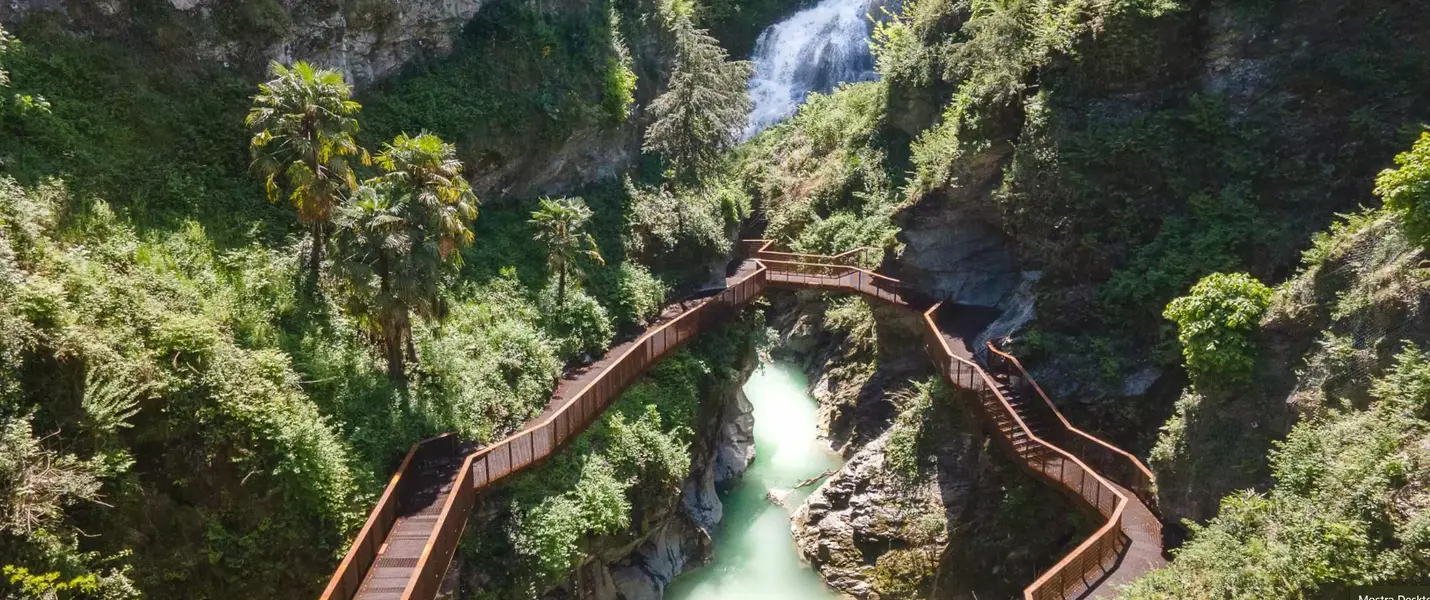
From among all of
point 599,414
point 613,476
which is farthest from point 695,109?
point 613,476

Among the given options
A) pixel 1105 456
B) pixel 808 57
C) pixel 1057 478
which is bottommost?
pixel 1057 478

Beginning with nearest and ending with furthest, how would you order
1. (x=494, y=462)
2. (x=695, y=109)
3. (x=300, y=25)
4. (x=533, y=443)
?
(x=494, y=462)
(x=533, y=443)
(x=300, y=25)
(x=695, y=109)

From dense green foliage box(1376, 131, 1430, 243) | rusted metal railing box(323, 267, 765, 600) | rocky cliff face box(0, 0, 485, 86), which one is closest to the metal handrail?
rusted metal railing box(323, 267, 765, 600)

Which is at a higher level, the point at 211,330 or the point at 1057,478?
the point at 211,330

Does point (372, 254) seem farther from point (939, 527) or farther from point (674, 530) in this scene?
point (939, 527)

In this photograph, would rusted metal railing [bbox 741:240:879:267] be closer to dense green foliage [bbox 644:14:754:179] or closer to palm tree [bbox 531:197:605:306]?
dense green foliage [bbox 644:14:754:179]

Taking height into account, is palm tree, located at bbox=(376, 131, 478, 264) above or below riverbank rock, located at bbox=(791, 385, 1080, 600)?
above
